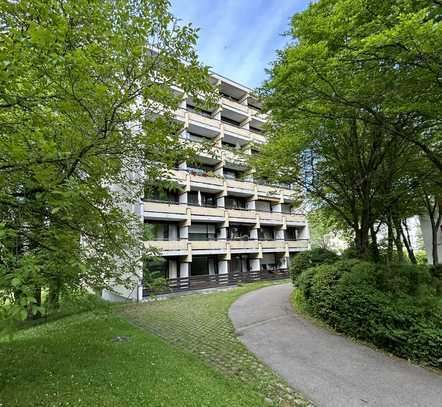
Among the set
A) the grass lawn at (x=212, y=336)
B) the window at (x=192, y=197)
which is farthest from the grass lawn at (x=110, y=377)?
the window at (x=192, y=197)

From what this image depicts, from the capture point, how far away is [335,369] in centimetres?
535

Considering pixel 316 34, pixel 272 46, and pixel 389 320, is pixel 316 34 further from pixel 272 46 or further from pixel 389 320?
pixel 389 320

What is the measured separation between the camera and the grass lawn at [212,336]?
472 cm

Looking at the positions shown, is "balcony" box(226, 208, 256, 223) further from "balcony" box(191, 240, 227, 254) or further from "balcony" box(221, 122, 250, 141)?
"balcony" box(221, 122, 250, 141)

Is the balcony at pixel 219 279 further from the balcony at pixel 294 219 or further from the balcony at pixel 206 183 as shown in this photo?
the balcony at pixel 206 183

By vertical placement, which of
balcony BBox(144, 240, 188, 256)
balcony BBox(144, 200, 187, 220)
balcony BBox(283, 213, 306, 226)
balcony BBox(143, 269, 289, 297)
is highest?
balcony BBox(283, 213, 306, 226)

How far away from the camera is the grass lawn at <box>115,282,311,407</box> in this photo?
15.5 ft

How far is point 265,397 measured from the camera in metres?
4.37

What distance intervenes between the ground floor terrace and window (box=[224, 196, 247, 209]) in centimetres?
448

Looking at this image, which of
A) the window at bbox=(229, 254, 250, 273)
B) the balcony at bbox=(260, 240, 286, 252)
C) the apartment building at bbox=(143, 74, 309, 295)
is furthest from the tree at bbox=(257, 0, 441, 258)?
the window at bbox=(229, 254, 250, 273)

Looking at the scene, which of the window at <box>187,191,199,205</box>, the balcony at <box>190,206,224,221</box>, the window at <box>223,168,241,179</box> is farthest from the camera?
the window at <box>223,168,241,179</box>

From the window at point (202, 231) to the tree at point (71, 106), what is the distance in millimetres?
15427

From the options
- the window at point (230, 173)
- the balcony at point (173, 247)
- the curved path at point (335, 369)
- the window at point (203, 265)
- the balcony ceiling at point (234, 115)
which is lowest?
the curved path at point (335, 369)

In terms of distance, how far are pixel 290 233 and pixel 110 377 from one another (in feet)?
83.0
